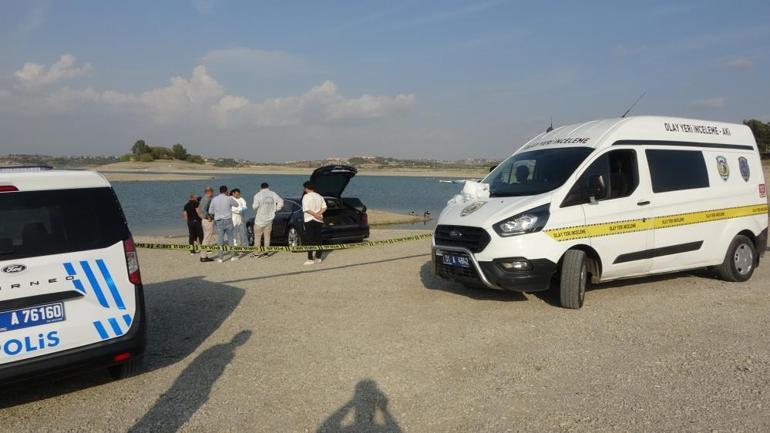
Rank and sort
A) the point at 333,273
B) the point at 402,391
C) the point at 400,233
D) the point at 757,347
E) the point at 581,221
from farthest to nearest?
the point at 400,233 → the point at 333,273 → the point at 581,221 → the point at 757,347 → the point at 402,391

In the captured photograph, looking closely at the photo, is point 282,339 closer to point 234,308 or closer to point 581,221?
point 234,308

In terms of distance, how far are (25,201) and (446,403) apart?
146 inches

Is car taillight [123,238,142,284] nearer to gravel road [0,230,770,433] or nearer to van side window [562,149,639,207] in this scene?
gravel road [0,230,770,433]

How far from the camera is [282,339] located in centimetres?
592

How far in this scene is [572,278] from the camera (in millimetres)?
6445

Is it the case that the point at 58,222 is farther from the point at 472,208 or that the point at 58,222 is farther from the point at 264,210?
the point at 264,210

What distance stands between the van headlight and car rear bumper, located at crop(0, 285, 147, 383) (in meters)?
3.95

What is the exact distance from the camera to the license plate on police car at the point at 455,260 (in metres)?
6.58

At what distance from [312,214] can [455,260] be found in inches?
183

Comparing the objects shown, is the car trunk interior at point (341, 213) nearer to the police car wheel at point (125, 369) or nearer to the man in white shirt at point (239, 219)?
the man in white shirt at point (239, 219)

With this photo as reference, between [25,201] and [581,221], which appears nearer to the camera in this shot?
[25,201]

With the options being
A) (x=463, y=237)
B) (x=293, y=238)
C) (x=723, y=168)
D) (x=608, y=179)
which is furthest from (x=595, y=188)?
(x=293, y=238)

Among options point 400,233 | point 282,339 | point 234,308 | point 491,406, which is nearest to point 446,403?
point 491,406

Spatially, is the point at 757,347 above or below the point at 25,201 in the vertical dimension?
below
